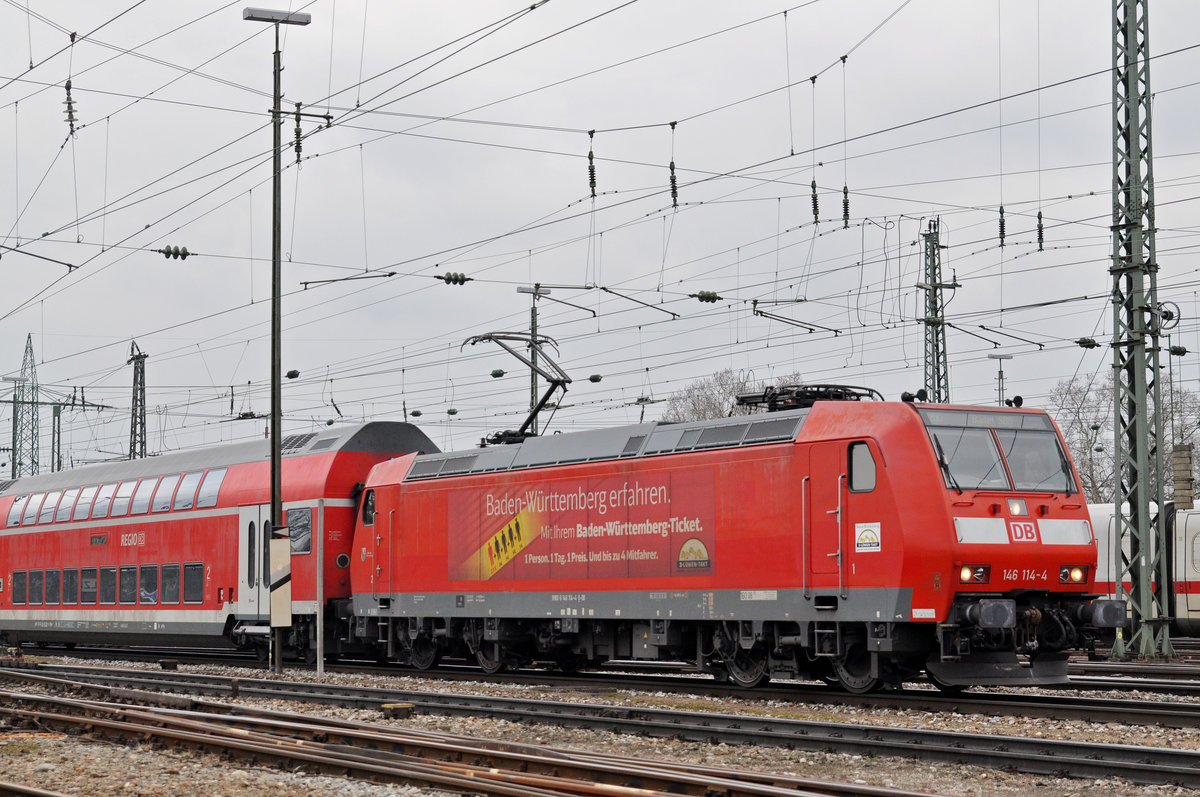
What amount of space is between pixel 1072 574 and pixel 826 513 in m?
3.16

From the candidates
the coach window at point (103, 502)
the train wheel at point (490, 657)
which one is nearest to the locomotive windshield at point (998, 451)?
the train wheel at point (490, 657)

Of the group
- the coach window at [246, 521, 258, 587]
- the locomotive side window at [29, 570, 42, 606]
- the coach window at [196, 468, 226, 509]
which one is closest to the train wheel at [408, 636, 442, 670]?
the coach window at [246, 521, 258, 587]

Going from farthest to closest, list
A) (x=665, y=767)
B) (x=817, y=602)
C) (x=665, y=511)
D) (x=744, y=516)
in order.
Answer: (x=665, y=511), (x=744, y=516), (x=817, y=602), (x=665, y=767)

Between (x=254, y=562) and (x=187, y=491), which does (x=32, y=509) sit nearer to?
(x=187, y=491)

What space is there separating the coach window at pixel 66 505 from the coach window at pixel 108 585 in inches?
94.7

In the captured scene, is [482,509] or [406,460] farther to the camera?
[406,460]

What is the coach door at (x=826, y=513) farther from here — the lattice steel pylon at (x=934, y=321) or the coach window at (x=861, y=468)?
the lattice steel pylon at (x=934, y=321)

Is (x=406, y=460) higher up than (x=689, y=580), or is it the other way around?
(x=406, y=460)

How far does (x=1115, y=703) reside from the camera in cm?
1645

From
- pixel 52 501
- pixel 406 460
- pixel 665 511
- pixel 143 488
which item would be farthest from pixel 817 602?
pixel 52 501

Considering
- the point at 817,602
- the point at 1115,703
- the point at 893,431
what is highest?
the point at 893,431

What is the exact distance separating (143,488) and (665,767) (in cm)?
2223

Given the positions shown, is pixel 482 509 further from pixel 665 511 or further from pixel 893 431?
pixel 893 431

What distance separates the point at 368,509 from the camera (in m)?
26.2
